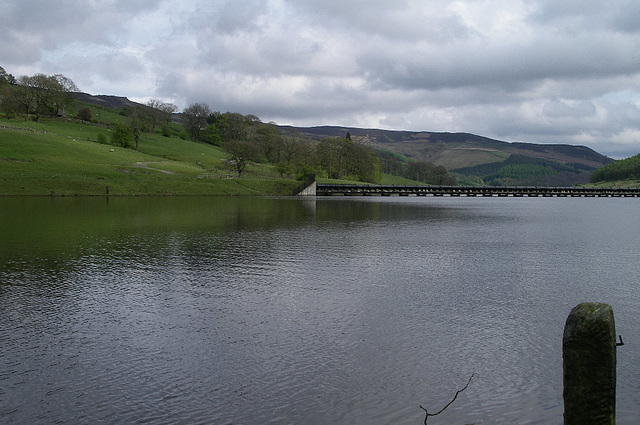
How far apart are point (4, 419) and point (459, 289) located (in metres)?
17.0

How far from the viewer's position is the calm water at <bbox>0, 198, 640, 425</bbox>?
37.0ft

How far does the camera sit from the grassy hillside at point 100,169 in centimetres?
8900

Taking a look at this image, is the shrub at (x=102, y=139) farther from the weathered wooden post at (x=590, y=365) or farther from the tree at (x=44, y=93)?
the weathered wooden post at (x=590, y=365)

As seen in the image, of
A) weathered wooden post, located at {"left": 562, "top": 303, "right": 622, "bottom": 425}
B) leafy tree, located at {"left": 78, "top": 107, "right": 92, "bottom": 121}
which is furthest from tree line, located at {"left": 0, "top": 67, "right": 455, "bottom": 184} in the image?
weathered wooden post, located at {"left": 562, "top": 303, "right": 622, "bottom": 425}

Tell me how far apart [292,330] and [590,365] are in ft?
31.5

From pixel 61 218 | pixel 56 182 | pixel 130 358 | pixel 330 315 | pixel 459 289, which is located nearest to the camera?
pixel 130 358

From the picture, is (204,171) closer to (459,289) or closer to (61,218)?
(61,218)

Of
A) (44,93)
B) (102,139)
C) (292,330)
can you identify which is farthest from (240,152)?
(292,330)

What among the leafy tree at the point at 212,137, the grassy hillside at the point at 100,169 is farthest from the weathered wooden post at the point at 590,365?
the leafy tree at the point at 212,137

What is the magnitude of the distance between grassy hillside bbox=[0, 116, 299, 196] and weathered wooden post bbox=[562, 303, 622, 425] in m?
86.9

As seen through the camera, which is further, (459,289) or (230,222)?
(230,222)

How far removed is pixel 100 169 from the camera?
103000 mm

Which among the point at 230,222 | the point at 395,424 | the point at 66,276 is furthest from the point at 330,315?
the point at 230,222

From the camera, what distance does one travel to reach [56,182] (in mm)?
88188
